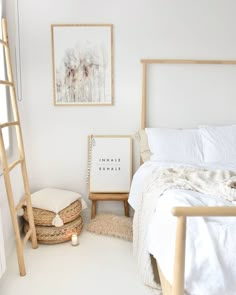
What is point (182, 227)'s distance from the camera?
1185 mm

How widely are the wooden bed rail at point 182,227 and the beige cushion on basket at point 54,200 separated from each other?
1.46 metres

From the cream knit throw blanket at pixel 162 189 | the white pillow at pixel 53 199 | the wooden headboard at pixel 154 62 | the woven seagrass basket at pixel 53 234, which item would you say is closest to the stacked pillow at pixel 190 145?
the wooden headboard at pixel 154 62

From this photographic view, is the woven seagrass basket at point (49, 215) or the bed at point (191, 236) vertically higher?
the bed at point (191, 236)

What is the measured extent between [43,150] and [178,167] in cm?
130

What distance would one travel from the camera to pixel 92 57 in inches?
112

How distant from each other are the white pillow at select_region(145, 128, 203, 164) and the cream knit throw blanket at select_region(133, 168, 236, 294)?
0.39 metres

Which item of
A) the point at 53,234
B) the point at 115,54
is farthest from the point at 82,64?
the point at 53,234

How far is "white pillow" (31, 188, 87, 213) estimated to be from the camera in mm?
2539

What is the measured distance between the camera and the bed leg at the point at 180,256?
118cm

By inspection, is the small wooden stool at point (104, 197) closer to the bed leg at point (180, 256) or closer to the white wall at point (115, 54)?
the white wall at point (115, 54)

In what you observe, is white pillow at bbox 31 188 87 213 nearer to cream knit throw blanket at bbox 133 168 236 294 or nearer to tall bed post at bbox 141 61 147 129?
cream knit throw blanket at bbox 133 168 236 294

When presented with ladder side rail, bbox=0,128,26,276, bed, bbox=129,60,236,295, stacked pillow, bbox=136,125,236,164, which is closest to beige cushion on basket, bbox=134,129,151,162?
stacked pillow, bbox=136,125,236,164

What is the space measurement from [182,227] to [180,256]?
0.37ft

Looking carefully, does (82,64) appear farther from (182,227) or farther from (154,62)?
(182,227)
